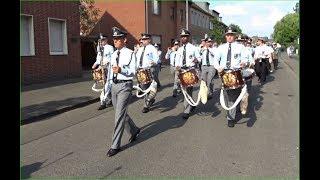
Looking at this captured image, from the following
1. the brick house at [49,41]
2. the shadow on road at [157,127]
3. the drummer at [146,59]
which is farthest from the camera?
the brick house at [49,41]

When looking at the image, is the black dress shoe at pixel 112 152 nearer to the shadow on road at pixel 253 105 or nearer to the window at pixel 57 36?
the shadow on road at pixel 253 105

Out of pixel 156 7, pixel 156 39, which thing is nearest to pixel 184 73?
pixel 156 39

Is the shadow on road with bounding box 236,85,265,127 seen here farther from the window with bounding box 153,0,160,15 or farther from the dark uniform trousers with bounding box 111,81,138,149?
the window with bounding box 153,0,160,15

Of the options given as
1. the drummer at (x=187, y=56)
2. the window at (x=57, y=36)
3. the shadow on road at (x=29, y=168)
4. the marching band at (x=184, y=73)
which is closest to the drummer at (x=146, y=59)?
the marching band at (x=184, y=73)

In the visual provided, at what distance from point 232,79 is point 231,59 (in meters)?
0.45

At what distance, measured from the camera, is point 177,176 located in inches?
219

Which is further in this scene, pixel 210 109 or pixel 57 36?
pixel 57 36

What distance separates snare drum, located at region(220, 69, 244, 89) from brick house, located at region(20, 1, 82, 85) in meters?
10.3

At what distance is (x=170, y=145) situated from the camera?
23.6ft

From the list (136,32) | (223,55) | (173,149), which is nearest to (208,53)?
(223,55)

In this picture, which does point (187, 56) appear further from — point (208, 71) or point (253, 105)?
point (208, 71)

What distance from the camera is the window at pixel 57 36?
1925cm

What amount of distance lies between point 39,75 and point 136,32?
16.5m

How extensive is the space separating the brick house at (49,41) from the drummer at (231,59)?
33.4ft
